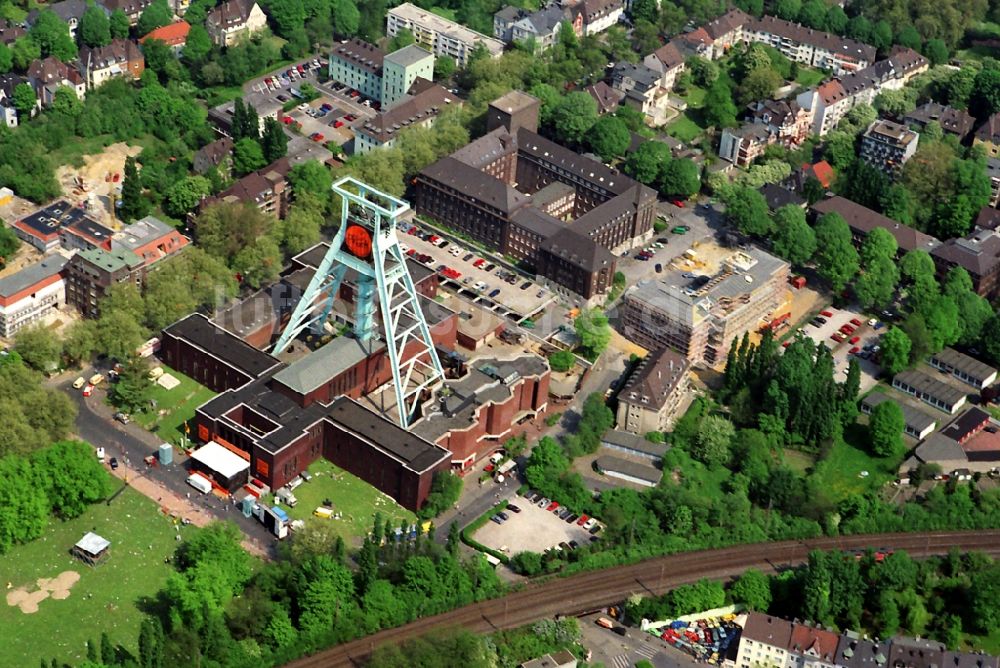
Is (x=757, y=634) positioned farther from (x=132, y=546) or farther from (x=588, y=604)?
(x=132, y=546)

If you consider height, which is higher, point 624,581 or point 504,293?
point 504,293

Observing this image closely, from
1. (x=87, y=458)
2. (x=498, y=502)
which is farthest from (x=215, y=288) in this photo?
(x=498, y=502)

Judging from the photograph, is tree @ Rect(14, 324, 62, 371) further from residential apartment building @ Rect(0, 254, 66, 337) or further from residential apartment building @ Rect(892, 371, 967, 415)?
residential apartment building @ Rect(892, 371, 967, 415)

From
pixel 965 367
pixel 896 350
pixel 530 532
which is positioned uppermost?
pixel 896 350

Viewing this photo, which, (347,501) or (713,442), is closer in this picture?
(347,501)

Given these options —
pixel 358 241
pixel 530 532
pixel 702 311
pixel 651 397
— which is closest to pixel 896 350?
pixel 702 311

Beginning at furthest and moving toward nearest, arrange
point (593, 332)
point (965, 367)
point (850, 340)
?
1. point (850, 340)
2. point (965, 367)
3. point (593, 332)

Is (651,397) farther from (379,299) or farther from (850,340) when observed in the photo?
(850,340)

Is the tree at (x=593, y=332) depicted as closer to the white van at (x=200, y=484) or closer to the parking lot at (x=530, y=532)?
the parking lot at (x=530, y=532)
